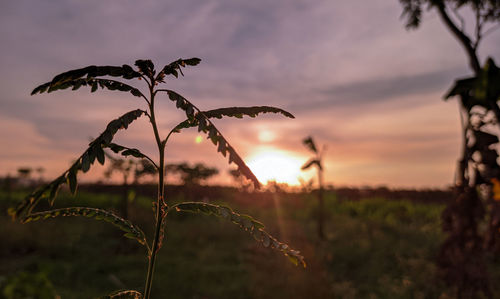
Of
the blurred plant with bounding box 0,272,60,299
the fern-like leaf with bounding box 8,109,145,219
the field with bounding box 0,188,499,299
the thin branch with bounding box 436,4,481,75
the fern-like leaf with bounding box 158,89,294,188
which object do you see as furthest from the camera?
the field with bounding box 0,188,499,299

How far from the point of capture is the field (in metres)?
7.07

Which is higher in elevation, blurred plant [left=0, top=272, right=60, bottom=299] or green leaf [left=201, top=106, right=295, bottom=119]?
green leaf [left=201, top=106, right=295, bottom=119]

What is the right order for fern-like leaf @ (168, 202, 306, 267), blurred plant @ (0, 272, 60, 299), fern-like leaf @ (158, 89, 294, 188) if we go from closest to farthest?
fern-like leaf @ (158, 89, 294, 188) < fern-like leaf @ (168, 202, 306, 267) < blurred plant @ (0, 272, 60, 299)

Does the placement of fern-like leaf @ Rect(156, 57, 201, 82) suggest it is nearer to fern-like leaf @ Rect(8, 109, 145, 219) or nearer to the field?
fern-like leaf @ Rect(8, 109, 145, 219)

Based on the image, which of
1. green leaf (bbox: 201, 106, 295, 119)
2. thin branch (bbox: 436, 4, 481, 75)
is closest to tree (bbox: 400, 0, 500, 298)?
thin branch (bbox: 436, 4, 481, 75)

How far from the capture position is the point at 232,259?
915 centimetres

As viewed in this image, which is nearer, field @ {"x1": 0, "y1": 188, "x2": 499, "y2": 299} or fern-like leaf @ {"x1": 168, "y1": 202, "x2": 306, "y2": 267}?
fern-like leaf @ {"x1": 168, "y1": 202, "x2": 306, "y2": 267}

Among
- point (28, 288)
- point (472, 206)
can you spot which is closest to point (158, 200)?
point (28, 288)

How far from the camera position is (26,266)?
8250 mm

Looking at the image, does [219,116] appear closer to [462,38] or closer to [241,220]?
[241,220]

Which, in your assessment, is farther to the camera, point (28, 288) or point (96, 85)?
point (28, 288)

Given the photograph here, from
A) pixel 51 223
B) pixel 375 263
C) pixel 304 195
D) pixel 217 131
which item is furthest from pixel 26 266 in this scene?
pixel 304 195

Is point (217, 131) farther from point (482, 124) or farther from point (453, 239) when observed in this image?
point (453, 239)

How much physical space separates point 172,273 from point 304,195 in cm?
948
